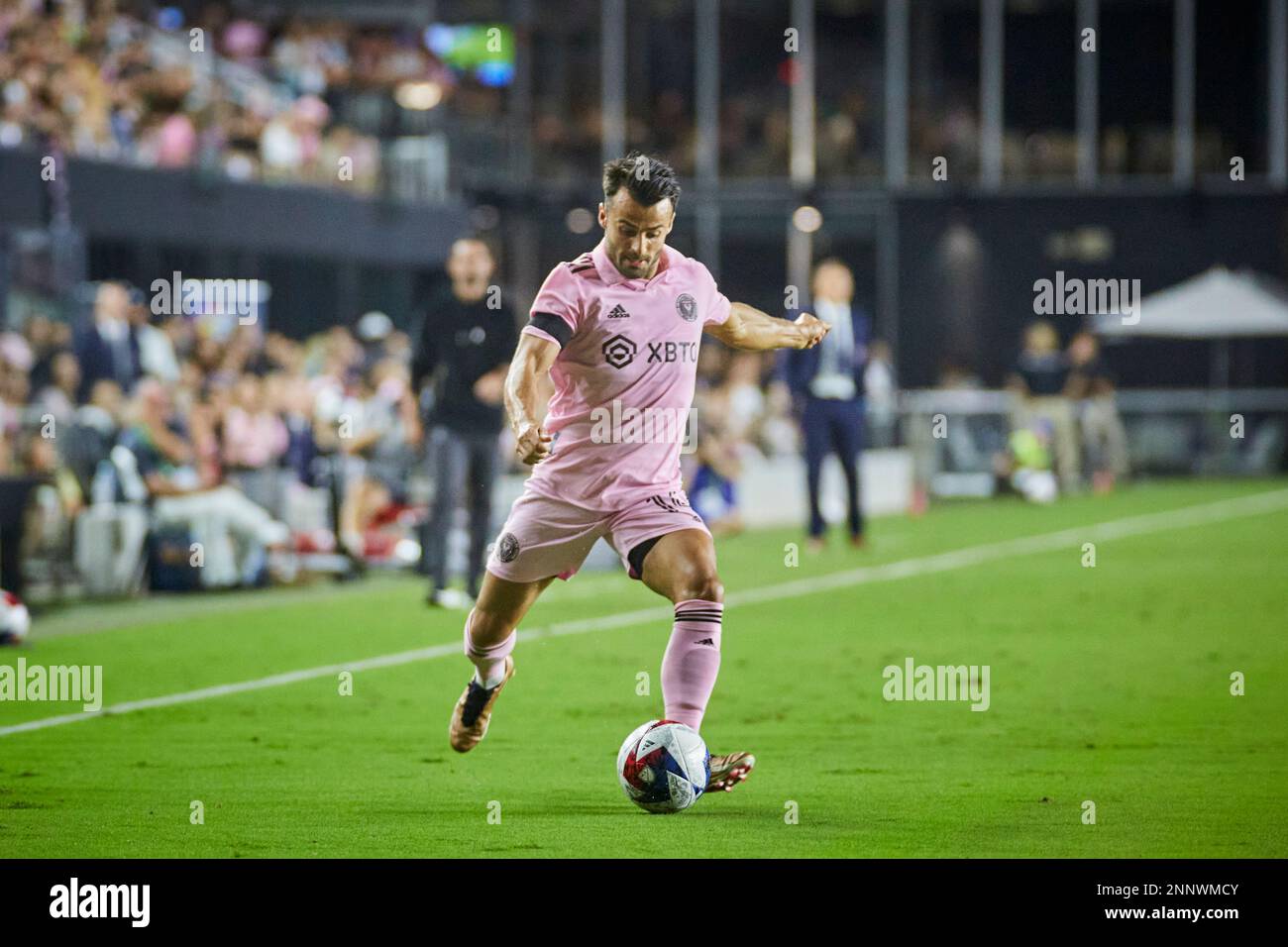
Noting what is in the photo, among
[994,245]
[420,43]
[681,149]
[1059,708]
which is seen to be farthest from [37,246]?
[994,245]

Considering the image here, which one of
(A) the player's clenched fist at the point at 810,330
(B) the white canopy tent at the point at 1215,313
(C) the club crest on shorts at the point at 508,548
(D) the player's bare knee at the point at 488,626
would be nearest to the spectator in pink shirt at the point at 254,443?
(D) the player's bare knee at the point at 488,626

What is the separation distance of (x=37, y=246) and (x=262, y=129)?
24.3 ft

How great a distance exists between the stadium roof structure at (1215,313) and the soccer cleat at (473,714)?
2782 centimetres

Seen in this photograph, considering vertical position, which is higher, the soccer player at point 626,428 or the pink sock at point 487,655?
the soccer player at point 626,428

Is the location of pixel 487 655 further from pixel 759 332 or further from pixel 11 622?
pixel 11 622

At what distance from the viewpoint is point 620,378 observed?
786cm

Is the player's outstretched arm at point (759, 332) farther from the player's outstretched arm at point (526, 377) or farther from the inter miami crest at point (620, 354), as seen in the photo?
the player's outstretched arm at point (526, 377)

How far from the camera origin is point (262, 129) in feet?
94.5

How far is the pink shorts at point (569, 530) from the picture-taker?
7871 mm

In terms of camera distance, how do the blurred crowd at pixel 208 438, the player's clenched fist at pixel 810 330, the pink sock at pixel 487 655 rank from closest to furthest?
the pink sock at pixel 487 655 < the player's clenched fist at pixel 810 330 < the blurred crowd at pixel 208 438

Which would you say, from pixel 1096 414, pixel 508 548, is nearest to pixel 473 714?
pixel 508 548

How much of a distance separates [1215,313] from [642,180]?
2939cm

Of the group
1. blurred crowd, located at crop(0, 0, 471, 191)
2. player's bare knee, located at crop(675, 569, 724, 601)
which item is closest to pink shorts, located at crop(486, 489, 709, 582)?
player's bare knee, located at crop(675, 569, 724, 601)
